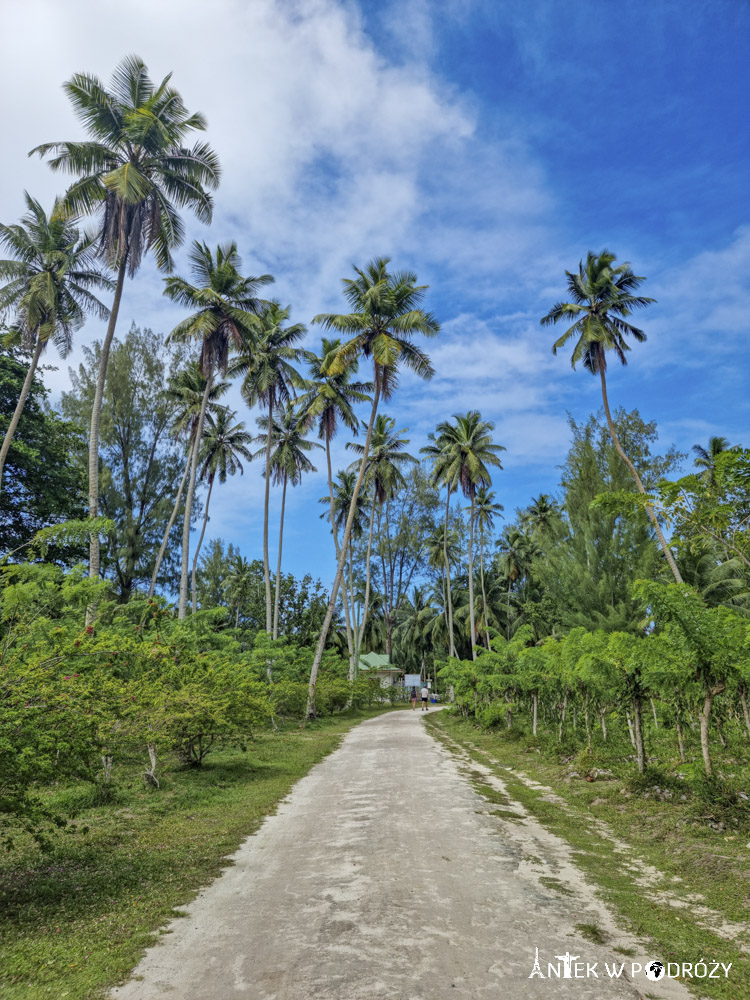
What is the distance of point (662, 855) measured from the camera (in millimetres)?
6410

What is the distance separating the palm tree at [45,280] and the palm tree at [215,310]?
3.03 metres

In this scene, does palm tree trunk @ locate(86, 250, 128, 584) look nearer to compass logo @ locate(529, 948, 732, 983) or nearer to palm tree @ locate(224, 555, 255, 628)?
compass logo @ locate(529, 948, 732, 983)

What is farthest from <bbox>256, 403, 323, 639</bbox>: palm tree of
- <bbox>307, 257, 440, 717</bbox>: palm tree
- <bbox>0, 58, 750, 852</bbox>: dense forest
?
<bbox>307, 257, 440, 717</bbox>: palm tree

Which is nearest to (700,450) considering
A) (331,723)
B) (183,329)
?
(331,723)

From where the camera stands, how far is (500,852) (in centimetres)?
643

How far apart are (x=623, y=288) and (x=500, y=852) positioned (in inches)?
938

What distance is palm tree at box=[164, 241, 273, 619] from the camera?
22.4 meters

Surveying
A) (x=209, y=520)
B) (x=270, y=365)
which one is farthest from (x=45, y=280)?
(x=209, y=520)

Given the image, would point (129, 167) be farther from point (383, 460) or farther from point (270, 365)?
point (383, 460)

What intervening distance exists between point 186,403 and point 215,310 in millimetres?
8651

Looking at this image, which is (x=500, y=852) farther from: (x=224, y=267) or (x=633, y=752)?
(x=224, y=267)

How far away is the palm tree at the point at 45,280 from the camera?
19234mm

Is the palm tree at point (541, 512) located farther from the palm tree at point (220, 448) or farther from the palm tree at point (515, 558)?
the palm tree at point (220, 448)

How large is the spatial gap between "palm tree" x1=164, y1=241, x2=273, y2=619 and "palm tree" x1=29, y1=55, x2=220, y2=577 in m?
4.30
